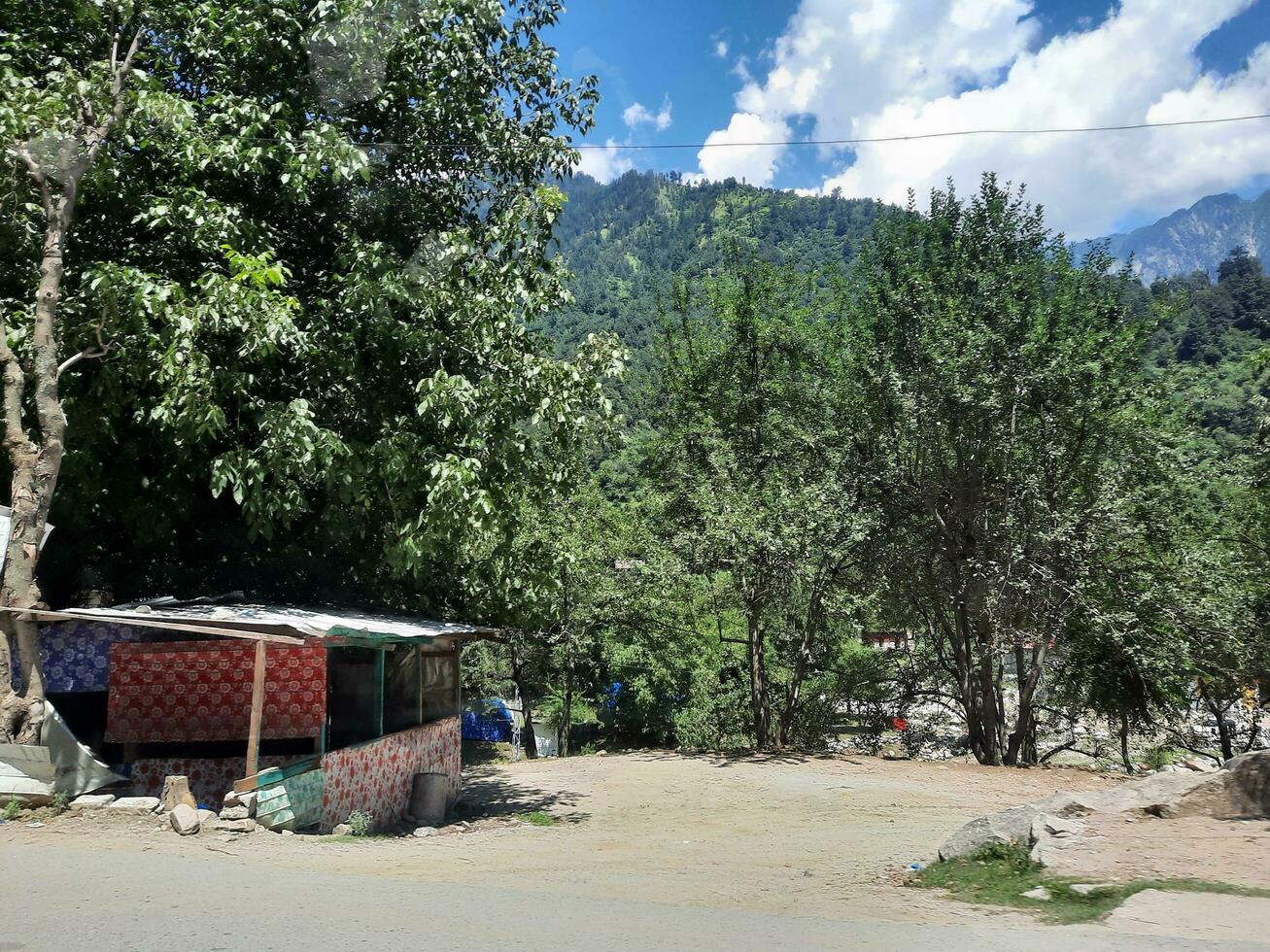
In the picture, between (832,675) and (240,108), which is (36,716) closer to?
(240,108)

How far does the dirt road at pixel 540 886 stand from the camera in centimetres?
509

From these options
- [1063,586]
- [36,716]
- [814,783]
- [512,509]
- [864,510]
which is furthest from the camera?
[864,510]

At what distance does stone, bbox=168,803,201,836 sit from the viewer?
7359mm

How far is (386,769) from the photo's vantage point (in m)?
10.8

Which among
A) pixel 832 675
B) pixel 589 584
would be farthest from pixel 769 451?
pixel 832 675

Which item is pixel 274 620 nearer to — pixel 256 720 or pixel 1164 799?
pixel 256 720

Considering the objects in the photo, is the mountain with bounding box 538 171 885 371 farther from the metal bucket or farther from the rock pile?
the rock pile

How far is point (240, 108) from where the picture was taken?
32.9 ft

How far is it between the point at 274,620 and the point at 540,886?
12.1 ft

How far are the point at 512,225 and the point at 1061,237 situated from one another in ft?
39.7

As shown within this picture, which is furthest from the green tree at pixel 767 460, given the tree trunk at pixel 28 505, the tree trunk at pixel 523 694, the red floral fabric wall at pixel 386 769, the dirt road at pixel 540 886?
the tree trunk at pixel 28 505

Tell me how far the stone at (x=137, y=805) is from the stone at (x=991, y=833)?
23.0ft

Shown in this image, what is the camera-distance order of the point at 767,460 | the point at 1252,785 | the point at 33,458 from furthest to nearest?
1. the point at 767,460
2. the point at 1252,785
3. the point at 33,458

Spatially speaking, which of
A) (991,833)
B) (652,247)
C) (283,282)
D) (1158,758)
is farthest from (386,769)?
(652,247)
